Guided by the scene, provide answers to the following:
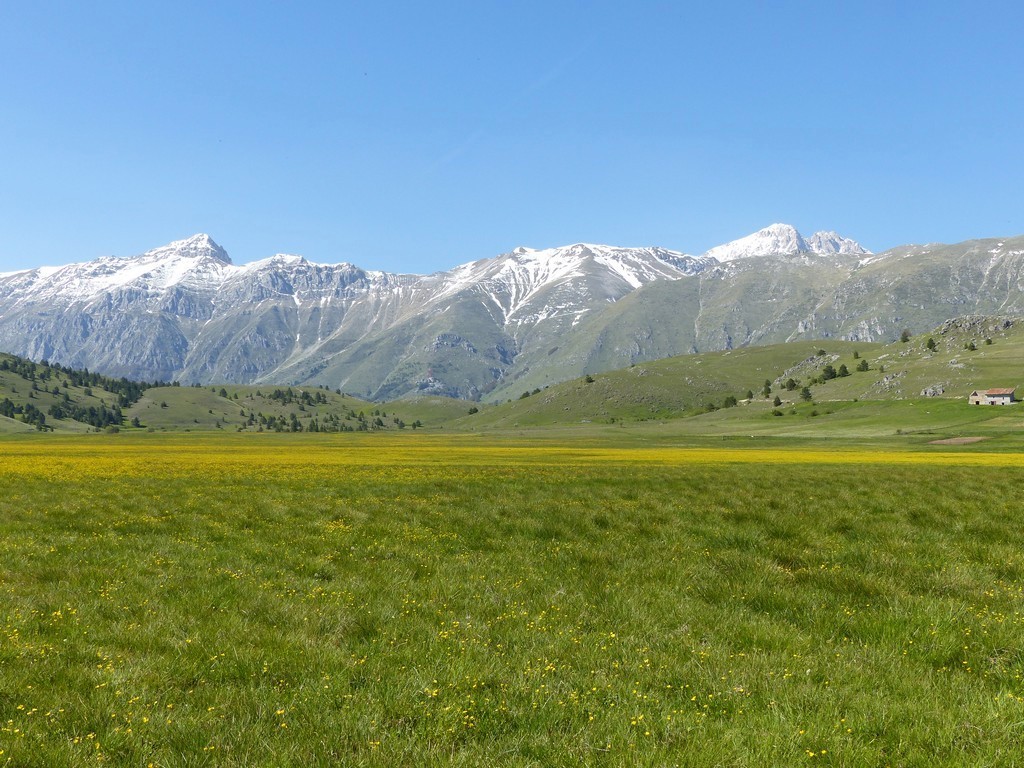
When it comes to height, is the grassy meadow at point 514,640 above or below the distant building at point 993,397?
above

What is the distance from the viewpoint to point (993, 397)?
618 ft

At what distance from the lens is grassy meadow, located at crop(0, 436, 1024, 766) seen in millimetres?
6465

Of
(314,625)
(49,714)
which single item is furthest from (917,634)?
(49,714)

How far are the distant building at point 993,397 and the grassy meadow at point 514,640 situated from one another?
21143cm

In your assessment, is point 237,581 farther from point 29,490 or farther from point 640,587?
point 29,490

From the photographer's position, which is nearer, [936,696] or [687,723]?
[687,723]

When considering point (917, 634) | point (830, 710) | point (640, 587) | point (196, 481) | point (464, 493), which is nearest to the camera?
point (830, 710)

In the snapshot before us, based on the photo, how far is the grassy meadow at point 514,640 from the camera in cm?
646

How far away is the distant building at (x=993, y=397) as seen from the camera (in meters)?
185

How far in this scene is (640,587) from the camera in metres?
12.5

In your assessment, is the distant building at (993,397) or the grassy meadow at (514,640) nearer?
the grassy meadow at (514,640)

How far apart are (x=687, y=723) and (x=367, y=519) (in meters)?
15.7

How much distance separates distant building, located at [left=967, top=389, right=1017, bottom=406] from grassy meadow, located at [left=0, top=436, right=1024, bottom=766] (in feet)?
694

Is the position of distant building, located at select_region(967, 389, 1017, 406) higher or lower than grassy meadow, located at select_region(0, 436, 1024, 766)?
lower
